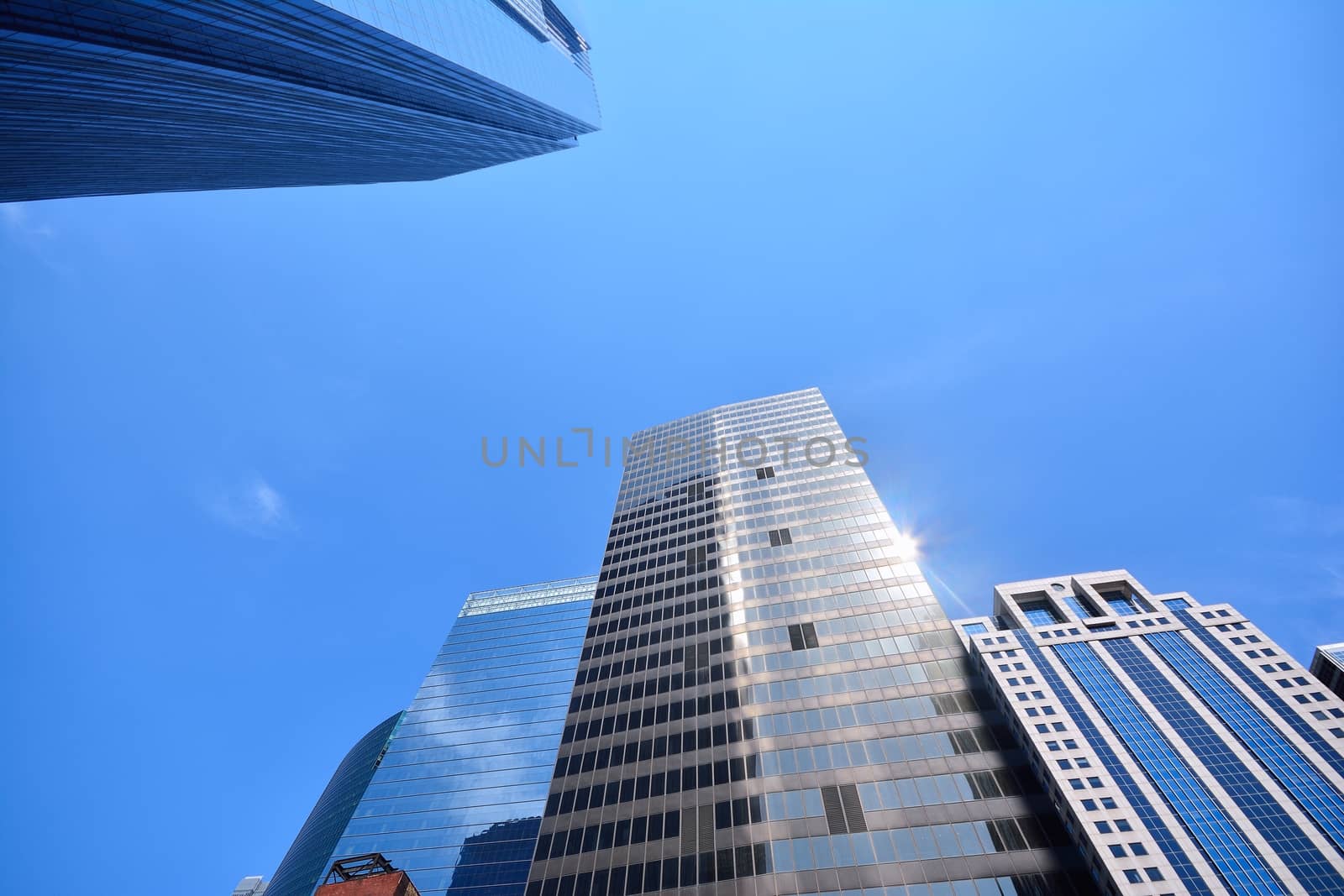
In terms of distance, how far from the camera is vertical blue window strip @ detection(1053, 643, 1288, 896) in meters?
59.0

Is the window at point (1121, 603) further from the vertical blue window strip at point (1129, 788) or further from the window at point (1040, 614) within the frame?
the vertical blue window strip at point (1129, 788)

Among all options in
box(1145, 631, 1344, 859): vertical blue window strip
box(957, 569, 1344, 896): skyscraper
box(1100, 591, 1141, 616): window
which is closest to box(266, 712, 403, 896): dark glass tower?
box(957, 569, 1344, 896): skyscraper

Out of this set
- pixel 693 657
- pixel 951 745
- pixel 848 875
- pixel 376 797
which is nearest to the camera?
pixel 848 875

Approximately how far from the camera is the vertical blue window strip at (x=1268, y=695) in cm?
6706

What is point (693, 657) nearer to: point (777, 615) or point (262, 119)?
point (777, 615)

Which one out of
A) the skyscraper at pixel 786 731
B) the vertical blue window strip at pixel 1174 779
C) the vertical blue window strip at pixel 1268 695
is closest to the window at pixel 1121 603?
the vertical blue window strip at pixel 1268 695

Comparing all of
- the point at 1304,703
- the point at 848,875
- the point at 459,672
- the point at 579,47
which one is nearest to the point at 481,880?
the point at 459,672

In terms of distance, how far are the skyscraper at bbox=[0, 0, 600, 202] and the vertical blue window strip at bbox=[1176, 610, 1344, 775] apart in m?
118

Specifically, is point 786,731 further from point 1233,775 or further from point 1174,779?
point 1233,775

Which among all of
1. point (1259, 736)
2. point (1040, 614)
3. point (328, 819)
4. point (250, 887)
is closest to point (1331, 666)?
point (1040, 614)

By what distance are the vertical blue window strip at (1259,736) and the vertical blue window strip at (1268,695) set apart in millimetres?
1878

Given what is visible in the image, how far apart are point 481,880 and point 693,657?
49665 millimetres

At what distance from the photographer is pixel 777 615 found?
6019cm

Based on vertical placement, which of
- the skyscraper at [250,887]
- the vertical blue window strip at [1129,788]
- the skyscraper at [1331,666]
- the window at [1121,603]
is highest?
the window at [1121,603]
